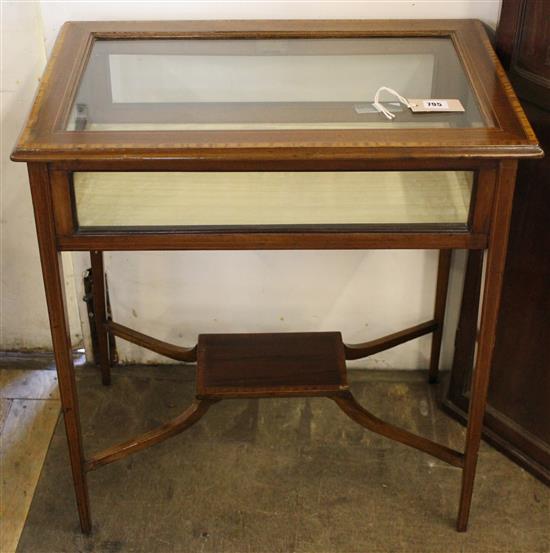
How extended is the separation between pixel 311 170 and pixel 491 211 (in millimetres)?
325

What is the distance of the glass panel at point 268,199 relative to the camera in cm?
165

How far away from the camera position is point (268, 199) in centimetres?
166

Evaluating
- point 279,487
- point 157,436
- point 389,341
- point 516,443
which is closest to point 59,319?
point 157,436

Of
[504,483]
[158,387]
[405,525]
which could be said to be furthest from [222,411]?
[504,483]

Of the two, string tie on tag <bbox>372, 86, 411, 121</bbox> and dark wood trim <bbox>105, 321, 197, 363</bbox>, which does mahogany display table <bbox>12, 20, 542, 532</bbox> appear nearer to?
string tie on tag <bbox>372, 86, 411, 121</bbox>

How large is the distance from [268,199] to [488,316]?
481 mm

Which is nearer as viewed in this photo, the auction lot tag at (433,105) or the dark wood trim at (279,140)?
the dark wood trim at (279,140)

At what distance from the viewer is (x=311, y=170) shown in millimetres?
1563

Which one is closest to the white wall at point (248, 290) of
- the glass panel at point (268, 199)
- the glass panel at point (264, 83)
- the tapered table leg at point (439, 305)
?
the tapered table leg at point (439, 305)

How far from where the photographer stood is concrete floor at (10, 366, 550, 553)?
2.06 metres

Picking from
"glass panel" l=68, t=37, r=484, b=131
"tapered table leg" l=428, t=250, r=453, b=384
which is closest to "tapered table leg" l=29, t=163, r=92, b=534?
"glass panel" l=68, t=37, r=484, b=131

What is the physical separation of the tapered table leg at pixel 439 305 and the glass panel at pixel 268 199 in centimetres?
59

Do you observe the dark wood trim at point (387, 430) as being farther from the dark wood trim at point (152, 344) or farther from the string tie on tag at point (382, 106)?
the string tie on tag at point (382, 106)

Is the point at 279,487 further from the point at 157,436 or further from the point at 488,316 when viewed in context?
the point at 488,316
